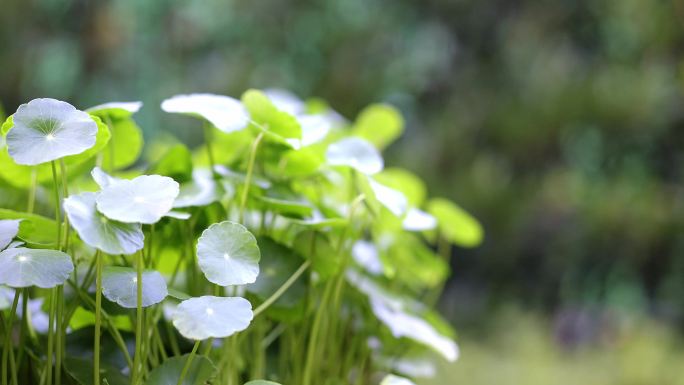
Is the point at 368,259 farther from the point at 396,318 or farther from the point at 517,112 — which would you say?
the point at 517,112

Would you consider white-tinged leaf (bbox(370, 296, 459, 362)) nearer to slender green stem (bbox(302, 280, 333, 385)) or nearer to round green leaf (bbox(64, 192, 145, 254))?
slender green stem (bbox(302, 280, 333, 385))

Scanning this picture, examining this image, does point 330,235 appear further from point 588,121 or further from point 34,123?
point 588,121

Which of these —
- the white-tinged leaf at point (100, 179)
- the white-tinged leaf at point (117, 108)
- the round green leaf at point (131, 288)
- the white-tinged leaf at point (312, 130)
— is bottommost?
the round green leaf at point (131, 288)

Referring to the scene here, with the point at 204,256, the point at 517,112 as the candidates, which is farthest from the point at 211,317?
the point at 517,112

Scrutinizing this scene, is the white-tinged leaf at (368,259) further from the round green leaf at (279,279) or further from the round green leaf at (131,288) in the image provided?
the round green leaf at (131,288)

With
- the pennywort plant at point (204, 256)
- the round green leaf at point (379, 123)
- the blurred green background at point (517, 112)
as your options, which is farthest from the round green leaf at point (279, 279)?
the blurred green background at point (517, 112)

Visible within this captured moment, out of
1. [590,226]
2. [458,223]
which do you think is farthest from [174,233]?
[590,226]

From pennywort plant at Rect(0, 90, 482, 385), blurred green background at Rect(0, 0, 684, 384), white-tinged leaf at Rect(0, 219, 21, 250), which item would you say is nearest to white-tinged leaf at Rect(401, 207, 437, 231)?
pennywort plant at Rect(0, 90, 482, 385)
